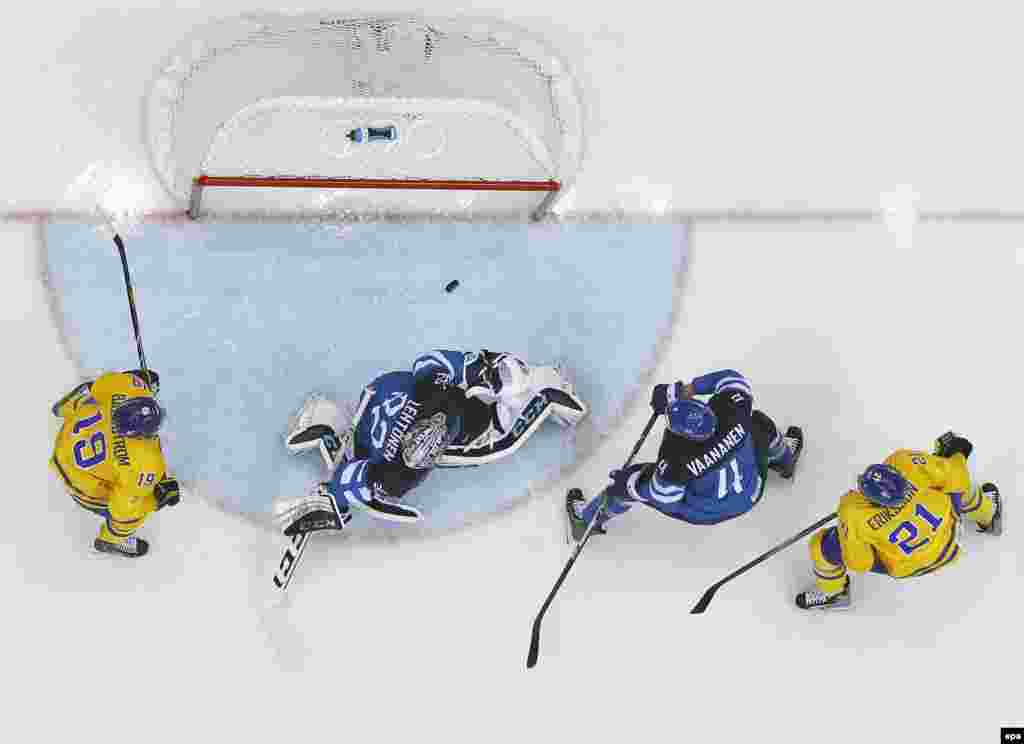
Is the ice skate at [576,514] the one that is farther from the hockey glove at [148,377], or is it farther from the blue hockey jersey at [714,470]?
the hockey glove at [148,377]

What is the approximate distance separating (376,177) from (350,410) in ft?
4.14

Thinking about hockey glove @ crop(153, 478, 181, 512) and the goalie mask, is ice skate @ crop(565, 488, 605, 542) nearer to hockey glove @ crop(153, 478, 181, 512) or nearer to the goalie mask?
the goalie mask

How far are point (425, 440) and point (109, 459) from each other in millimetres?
1398

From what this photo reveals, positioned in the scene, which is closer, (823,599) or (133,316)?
(133,316)

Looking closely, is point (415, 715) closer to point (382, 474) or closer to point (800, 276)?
point (382, 474)

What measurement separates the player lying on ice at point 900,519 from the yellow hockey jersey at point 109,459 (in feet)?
10.1

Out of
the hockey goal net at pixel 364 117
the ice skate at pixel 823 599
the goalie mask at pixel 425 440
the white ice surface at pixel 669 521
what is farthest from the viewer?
the hockey goal net at pixel 364 117

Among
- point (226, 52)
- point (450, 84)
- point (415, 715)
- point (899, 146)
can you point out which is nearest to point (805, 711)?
point (415, 715)

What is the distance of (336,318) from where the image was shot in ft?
20.2

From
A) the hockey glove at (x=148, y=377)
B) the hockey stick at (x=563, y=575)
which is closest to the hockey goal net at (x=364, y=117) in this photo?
the hockey glove at (x=148, y=377)

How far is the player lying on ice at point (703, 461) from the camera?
5146 mm

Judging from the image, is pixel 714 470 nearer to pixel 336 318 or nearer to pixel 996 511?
pixel 996 511

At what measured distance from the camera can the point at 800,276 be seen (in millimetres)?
6508

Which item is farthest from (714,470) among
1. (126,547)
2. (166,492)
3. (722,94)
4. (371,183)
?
(126,547)
